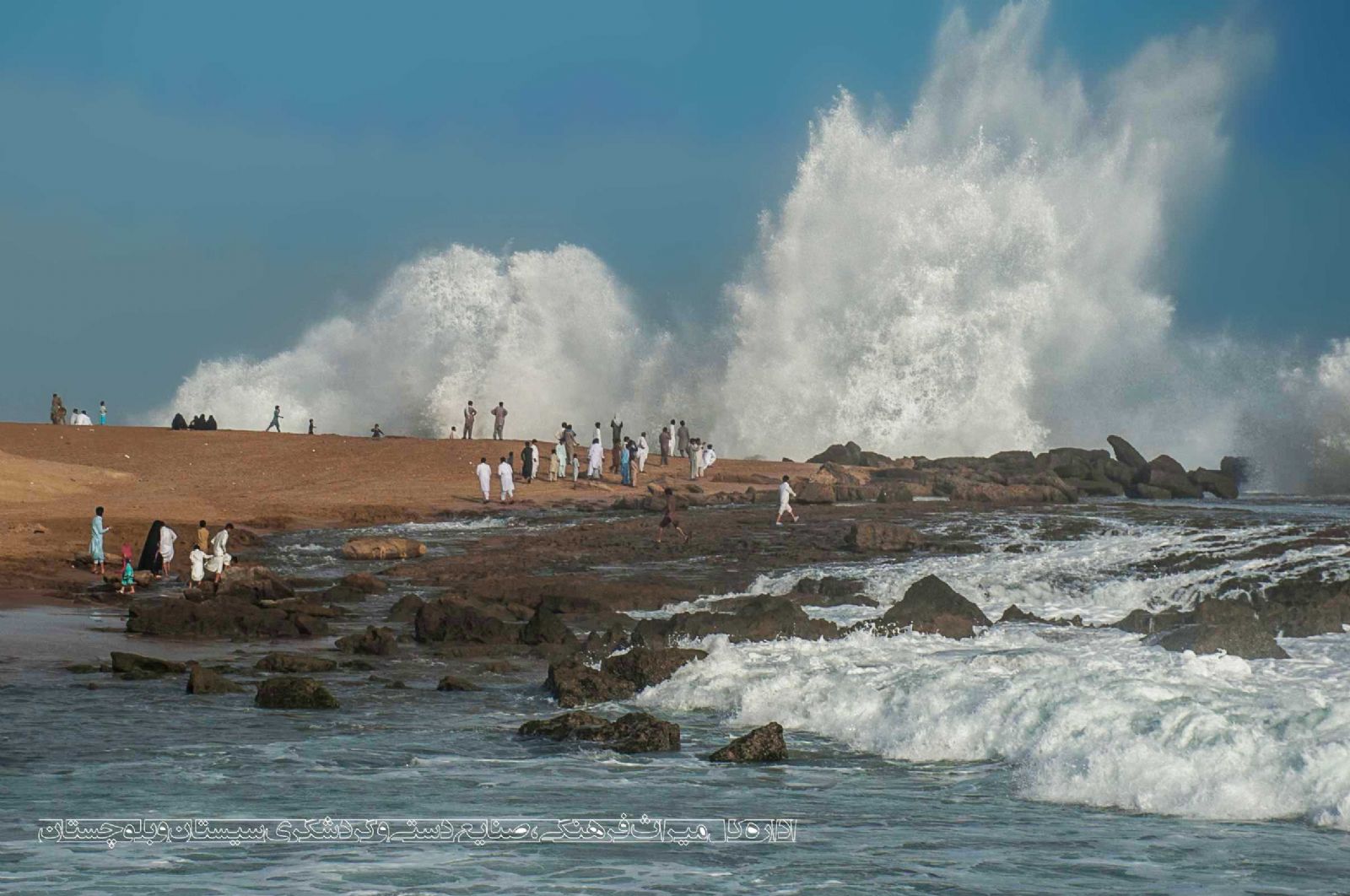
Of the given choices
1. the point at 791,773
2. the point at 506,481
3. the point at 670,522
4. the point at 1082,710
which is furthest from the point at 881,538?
the point at 791,773

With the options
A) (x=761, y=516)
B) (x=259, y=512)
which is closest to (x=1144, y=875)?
(x=761, y=516)

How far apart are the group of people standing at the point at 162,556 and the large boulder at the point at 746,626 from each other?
7.37 metres

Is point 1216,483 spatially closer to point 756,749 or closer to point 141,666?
point 141,666

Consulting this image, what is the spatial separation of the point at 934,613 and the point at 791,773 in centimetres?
614

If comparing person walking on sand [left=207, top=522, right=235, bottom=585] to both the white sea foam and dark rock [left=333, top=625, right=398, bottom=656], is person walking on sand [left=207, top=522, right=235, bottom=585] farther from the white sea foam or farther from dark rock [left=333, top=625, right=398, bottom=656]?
the white sea foam

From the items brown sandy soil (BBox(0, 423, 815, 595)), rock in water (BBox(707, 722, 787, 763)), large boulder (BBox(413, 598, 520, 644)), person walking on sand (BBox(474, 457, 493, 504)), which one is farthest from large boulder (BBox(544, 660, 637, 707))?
person walking on sand (BBox(474, 457, 493, 504))

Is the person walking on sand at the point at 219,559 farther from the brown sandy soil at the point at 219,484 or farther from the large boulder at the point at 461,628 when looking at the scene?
the large boulder at the point at 461,628

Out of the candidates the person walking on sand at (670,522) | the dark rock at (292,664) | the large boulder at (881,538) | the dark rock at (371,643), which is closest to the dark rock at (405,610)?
the dark rock at (371,643)

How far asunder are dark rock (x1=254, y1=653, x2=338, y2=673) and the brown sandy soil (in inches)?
303

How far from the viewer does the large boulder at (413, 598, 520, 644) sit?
53.1 ft

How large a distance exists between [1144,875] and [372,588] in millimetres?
15288

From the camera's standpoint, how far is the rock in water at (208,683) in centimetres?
1248

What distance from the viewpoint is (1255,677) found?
39.6ft

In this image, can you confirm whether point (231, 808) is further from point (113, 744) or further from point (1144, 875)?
point (1144, 875)
